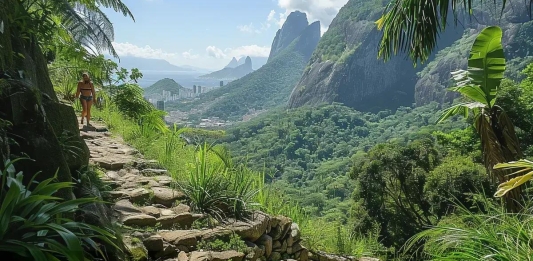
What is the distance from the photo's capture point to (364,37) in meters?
97.8

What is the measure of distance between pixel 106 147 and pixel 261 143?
153 ft

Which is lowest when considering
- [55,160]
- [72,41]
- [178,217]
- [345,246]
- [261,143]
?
[261,143]

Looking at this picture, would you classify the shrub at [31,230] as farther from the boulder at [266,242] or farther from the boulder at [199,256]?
the boulder at [266,242]

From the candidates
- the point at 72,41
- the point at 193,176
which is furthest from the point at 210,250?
the point at 72,41

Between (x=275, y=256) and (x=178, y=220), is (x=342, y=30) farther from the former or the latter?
(x=178, y=220)

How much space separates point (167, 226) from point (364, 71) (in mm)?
95293

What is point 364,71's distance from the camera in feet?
313

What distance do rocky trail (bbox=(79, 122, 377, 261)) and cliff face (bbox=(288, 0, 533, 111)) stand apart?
7221 centimetres

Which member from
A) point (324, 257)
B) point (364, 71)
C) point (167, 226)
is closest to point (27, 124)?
point (167, 226)

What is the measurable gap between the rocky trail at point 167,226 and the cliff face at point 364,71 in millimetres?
72214

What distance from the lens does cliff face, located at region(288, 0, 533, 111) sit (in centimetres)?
7804

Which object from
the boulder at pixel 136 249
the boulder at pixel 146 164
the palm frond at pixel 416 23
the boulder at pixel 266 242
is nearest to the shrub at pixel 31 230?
the boulder at pixel 136 249

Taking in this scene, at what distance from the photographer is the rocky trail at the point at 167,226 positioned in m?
3.25

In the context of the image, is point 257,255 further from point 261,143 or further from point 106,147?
point 261,143
